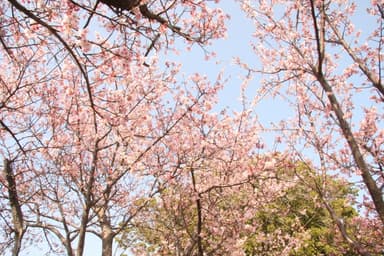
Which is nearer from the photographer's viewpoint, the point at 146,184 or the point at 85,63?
the point at 85,63

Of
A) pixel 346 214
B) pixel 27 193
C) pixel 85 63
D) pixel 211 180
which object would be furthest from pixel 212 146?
pixel 346 214

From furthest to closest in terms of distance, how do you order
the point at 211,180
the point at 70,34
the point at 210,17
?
1. the point at 211,180
2. the point at 210,17
3. the point at 70,34

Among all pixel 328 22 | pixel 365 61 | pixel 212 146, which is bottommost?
pixel 212 146

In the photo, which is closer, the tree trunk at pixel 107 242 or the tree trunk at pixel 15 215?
the tree trunk at pixel 15 215

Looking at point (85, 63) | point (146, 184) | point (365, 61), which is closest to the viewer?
point (85, 63)

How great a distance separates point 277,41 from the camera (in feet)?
24.2

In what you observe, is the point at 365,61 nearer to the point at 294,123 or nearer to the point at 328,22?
the point at 328,22

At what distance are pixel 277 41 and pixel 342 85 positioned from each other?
183cm

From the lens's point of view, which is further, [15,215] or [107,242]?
[107,242]

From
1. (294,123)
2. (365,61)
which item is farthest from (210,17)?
(294,123)

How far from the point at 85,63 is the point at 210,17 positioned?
91.5 inches

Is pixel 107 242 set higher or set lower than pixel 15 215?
higher

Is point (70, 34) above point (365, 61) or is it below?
below

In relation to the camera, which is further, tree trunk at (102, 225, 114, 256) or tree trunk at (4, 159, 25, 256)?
tree trunk at (102, 225, 114, 256)
